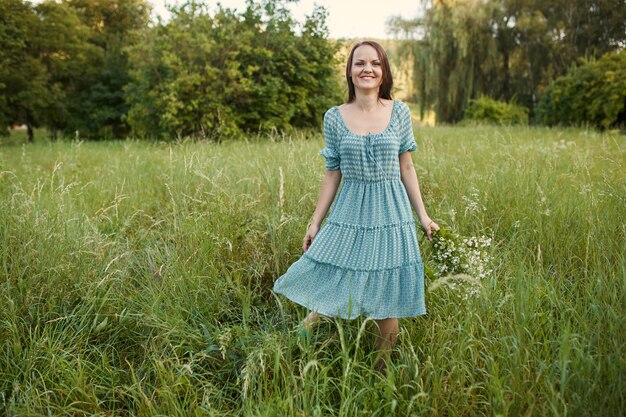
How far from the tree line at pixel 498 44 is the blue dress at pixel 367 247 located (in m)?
20.0

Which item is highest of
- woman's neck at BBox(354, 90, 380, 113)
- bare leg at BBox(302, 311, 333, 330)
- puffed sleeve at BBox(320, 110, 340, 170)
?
woman's neck at BBox(354, 90, 380, 113)

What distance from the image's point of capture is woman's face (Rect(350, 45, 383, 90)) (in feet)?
7.64

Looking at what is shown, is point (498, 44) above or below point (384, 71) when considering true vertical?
above

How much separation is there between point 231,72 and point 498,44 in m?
16.8

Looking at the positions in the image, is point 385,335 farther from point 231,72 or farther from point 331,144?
point 231,72

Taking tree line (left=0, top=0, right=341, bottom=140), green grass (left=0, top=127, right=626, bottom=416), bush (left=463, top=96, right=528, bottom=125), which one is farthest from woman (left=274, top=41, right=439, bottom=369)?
bush (left=463, top=96, right=528, bottom=125)

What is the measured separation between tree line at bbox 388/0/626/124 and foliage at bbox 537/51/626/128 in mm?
6121

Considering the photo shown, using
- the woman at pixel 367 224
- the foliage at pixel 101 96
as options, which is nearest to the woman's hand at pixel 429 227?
the woman at pixel 367 224

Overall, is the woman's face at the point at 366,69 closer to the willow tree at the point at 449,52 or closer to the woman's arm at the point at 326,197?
the woman's arm at the point at 326,197

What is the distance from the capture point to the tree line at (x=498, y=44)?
67.9 feet

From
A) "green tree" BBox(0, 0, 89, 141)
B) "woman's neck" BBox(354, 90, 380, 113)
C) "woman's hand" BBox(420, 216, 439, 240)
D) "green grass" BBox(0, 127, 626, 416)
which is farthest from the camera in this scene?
"green tree" BBox(0, 0, 89, 141)

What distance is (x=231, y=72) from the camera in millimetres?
10117

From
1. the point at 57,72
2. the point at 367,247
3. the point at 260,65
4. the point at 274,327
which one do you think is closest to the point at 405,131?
the point at 367,247

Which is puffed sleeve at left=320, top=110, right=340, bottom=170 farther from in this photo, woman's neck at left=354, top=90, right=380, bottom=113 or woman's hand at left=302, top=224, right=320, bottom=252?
woman's hand at left=302, top=224, right=320, bottom=252
